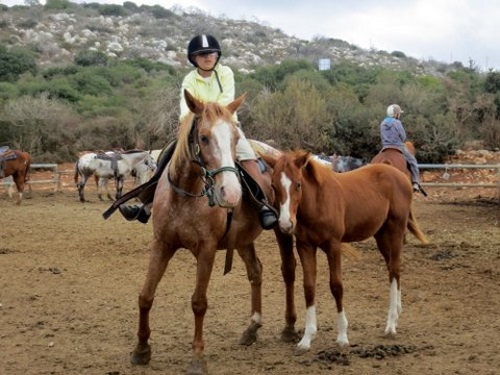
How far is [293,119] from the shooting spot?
23828mm

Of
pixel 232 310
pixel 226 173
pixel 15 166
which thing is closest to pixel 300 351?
pixel 232 310

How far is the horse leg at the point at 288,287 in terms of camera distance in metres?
5.96

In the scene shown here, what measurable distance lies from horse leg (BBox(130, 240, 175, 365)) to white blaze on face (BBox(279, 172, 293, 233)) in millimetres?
969

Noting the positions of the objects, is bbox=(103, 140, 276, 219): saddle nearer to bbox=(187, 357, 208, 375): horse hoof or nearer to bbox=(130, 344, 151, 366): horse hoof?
bbox=(130, 344, 151, 366): horse hoof

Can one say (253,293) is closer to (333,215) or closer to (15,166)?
(333,215)

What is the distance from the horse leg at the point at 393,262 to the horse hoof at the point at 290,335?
87 centimetres

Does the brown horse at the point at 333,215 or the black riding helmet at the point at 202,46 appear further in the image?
the black riding helmet at the point at 202,46

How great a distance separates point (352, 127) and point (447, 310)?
53.2ft

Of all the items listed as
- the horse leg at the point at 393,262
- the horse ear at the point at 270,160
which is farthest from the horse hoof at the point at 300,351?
the horse ear at the point at 270,160

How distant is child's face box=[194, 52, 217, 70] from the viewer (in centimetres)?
573

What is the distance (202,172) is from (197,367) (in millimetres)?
1537

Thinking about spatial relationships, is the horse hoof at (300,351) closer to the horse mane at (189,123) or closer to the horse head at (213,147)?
the horse head at (213,147)

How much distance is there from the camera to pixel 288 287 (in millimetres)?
6152

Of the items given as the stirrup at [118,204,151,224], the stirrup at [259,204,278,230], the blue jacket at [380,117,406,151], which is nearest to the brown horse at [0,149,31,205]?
the blue jacket at [380,117,406,151]
